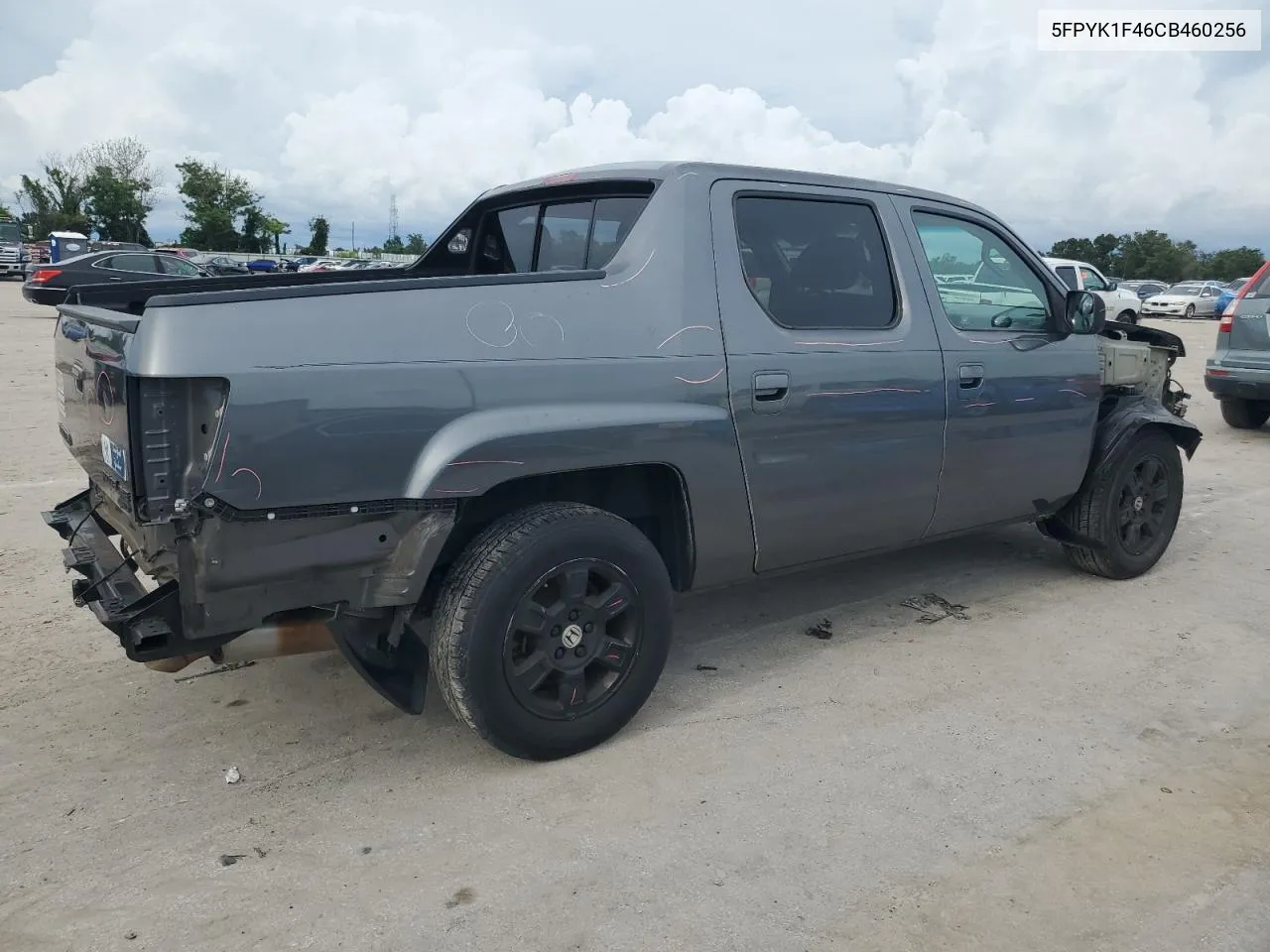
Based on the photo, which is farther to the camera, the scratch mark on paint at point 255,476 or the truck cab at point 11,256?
the truck cab at point 11,256

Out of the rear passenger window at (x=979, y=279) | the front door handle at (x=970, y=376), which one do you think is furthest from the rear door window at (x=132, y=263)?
the front door handle at (x=970, y=376)

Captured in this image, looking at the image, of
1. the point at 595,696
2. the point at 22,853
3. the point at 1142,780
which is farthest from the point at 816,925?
the point at 22,853

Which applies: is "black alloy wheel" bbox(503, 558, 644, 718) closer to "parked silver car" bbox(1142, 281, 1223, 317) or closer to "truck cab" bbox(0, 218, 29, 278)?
"parked silver car" bbox(1142, 281, 1223, 317)

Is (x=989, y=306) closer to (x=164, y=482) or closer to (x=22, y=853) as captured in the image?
(x=164, y=482)

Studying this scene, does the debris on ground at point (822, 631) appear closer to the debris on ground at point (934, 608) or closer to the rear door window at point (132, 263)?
the debris on ground at point (934, 608)

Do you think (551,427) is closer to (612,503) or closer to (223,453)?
(612,503)

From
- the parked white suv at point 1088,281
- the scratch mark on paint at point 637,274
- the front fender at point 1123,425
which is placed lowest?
the front fender at point 1123,425

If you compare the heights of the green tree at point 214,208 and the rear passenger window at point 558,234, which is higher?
the green tree at point 214,208

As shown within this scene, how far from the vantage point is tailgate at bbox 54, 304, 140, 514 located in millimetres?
2656

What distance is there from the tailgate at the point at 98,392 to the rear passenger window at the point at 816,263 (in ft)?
6.69

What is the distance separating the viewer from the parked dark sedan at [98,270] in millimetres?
19422

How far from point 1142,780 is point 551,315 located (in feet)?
7.91

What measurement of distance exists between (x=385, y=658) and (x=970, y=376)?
267cm

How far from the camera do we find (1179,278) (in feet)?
234
